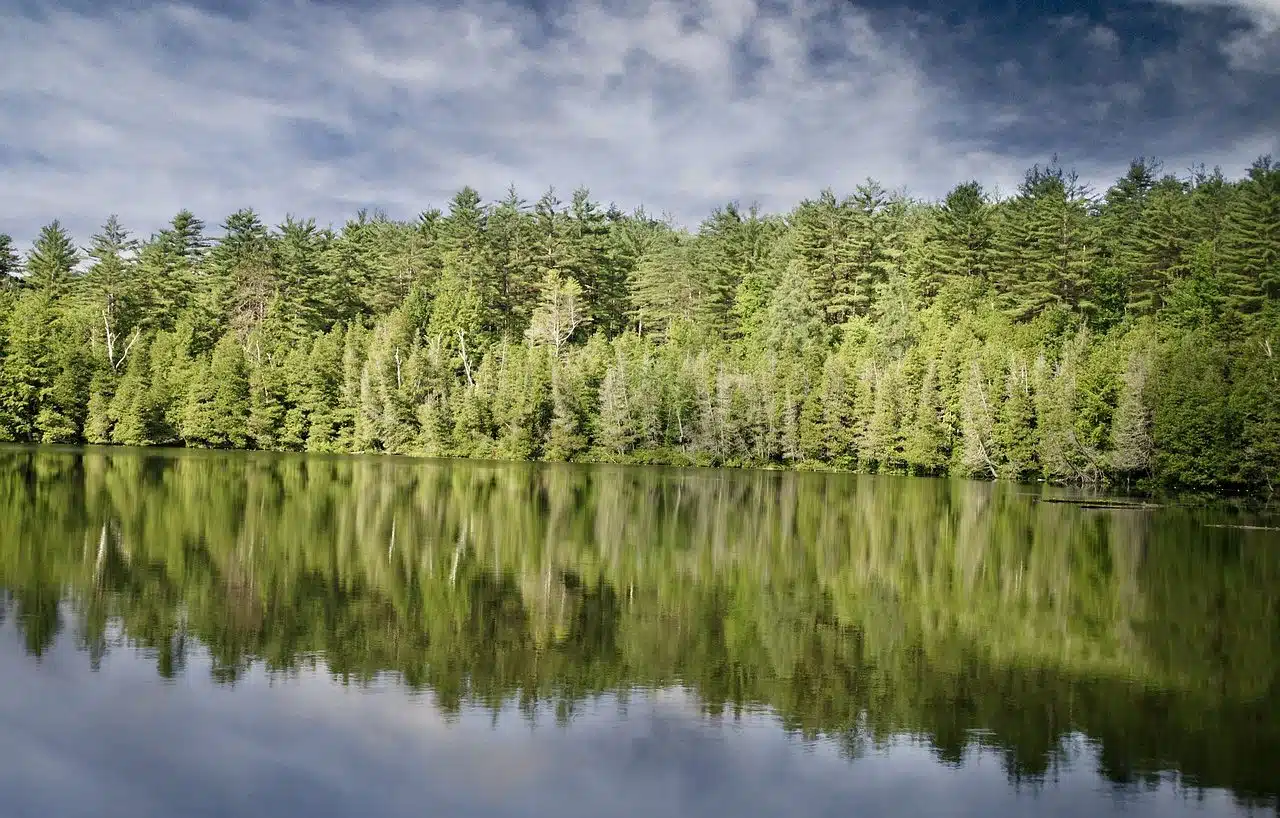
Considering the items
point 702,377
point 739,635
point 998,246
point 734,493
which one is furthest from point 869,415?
point 739,635

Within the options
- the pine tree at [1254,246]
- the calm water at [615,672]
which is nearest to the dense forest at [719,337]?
the pine tree at [1254,246]

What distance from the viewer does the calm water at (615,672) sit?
10.4m

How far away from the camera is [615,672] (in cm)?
1433

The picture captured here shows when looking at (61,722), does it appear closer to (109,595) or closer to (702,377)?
(109,595)

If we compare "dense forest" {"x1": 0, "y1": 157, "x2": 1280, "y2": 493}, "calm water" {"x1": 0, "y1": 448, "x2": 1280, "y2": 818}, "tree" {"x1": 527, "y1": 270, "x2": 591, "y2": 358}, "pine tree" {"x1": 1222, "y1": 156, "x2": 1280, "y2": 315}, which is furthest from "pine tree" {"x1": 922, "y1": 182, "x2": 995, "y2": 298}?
"calm water" {"x1": 0, "y1": 448, "x2": 1280, "y2": 818}

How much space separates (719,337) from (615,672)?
81169mm

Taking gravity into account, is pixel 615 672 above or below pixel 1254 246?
below

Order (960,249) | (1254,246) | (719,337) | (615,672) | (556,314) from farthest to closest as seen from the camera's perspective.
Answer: (719,337), (556,314), (960,249), (1254,246), (615,672)

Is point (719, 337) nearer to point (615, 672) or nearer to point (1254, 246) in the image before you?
point (1254, 246)

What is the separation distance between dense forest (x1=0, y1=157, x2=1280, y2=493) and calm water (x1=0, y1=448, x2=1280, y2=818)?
3519cm

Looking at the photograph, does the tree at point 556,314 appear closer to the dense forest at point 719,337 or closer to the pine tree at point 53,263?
the dense forest at point 719,337

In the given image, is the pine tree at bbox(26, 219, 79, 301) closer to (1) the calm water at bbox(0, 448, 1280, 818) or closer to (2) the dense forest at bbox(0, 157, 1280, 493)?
(2) the dense forest at bbox(0, 157, 1280, 493)

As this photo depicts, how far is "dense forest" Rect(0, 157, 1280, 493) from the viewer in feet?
208

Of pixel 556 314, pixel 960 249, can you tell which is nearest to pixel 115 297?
pixel 556 314
